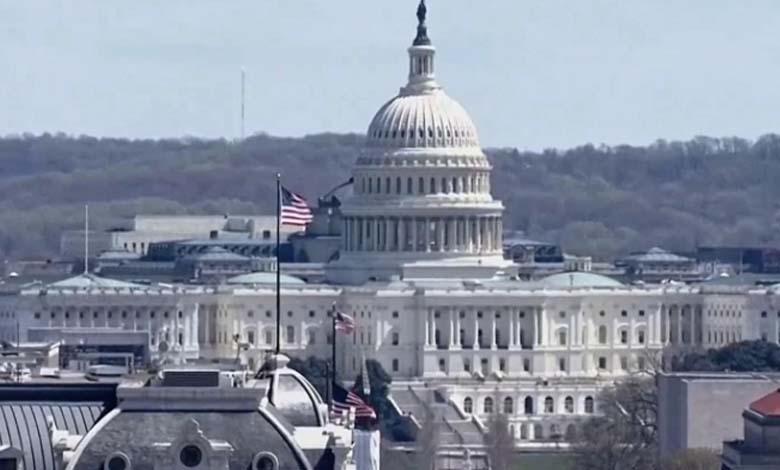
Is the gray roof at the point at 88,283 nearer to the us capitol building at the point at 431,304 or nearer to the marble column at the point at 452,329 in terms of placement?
the us capitol building at the point at 431,304

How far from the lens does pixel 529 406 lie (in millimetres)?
176375

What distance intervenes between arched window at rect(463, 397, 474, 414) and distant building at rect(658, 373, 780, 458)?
59.9 metres

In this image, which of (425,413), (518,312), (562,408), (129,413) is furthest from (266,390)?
(518,312)

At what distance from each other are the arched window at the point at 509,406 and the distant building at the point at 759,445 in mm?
82720

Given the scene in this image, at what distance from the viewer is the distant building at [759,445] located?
86.5m

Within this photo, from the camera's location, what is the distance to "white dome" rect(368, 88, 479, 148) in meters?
196

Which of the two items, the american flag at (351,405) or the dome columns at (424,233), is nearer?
the american flag at (351,405)

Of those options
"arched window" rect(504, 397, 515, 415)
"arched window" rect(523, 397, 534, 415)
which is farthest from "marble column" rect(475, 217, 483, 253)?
"arched window" rect(523, 397, 534, 415)

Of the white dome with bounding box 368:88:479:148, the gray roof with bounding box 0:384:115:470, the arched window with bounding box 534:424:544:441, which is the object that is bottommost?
the arched window with bounding box 534:424:544:441

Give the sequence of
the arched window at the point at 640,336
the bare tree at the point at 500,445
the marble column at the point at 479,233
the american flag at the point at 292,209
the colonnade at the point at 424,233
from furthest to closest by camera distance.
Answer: the marble column at the point at 479,233, the colonnade at the point at 424,233, the arched window at the point at 640,336, the bare tree at the point at 500,445, the american flag at the point at 292,209

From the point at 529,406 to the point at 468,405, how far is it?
235 cm

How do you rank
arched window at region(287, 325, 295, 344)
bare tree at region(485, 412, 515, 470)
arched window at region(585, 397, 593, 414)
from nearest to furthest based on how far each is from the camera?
bare tree at region(485, 412, 515, 470) → arched window at region(585, 397, 593, 414) → arched window at region(287, 325, 295, 344)

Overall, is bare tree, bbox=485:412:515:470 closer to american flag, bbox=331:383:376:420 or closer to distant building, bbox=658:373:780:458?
distant building, bbox=658:373:780:458

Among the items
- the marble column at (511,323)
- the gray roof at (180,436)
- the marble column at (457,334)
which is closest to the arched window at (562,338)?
the marble column at (511,323)
